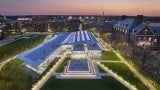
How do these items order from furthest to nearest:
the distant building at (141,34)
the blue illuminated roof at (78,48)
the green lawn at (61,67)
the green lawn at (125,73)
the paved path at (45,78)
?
the distant building at (141,34)
the blue illuminated roof at (78,48)
the green lawn at (61,67)
the green lawn at (125,73)
the paved path at (45,78)

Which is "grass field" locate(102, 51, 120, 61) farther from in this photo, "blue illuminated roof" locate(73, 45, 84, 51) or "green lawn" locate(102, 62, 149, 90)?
"green lawn" locate(102, 62, 149, 90)

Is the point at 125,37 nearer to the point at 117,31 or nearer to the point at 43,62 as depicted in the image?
the point at 117,31

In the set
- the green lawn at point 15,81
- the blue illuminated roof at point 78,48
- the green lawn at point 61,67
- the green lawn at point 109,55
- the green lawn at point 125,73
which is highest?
the green lawn at point 15,81

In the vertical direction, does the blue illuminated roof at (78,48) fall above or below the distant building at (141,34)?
below

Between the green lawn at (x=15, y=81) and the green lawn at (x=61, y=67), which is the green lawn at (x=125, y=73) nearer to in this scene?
the green lawn at (x=61, y=67)

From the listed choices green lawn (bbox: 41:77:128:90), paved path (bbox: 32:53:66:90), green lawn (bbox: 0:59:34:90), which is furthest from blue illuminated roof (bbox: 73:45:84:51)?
green lawn (bbox: 0:59:34:90)

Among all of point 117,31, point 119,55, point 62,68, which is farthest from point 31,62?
point 117,31

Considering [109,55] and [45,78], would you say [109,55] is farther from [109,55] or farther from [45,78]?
[45,78]

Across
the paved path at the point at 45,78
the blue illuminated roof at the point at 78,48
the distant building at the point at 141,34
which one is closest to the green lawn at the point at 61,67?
the paved path at the point at 45,78
